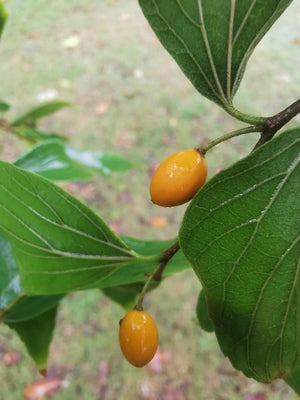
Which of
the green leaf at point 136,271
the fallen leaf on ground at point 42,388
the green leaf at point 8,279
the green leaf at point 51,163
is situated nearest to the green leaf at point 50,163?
the green leaf at point 51,163

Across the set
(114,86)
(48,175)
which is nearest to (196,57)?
(48,175)

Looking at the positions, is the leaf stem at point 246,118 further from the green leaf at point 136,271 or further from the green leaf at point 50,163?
the green leaf at point 50,163

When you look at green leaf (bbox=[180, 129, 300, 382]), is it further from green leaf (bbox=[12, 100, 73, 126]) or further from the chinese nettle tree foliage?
green leaf (bbox=[12, 100, 73, 126])

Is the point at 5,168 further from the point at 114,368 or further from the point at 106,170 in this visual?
the point at 114,368

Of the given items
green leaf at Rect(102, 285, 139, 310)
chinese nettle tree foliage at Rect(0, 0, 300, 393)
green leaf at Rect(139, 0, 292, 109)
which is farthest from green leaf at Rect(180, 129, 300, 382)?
green leaf at Rect(102, 285, 139, 310)

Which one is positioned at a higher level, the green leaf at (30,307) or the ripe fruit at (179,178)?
the ripe fruit at (179,178)

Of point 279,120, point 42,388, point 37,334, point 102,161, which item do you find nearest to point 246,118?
point 279,120

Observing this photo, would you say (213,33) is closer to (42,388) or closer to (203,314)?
(203,314)
